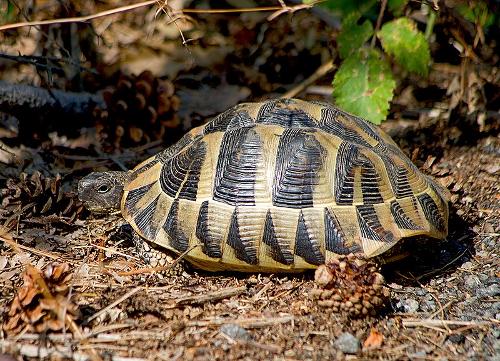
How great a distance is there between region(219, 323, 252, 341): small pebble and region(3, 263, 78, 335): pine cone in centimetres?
75

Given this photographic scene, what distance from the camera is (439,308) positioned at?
11.6 feet

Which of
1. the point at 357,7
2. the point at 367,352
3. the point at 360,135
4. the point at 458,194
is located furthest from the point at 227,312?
the point at 357,7

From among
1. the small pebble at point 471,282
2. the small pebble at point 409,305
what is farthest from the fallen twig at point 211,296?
the small pebble at point 471,282

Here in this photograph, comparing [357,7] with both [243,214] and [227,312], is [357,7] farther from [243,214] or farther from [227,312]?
[227,312]

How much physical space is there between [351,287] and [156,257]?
1268mm

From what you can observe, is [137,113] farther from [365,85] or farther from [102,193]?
[365,85]

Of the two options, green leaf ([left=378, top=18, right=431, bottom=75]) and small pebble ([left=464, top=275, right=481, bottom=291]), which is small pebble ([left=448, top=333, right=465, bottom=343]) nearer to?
small pebble ([left=464, top=275, right=481, bottom=291])

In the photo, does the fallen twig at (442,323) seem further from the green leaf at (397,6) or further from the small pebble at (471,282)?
the green leaf at (397,6)

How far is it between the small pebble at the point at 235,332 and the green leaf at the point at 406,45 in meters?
2.70

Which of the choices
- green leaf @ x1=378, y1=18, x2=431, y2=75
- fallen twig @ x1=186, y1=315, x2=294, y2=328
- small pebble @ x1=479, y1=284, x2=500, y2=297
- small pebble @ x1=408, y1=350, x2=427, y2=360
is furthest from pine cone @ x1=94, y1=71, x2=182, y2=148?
small pebble @ x1=408, y1=350, x2=427, y2=360

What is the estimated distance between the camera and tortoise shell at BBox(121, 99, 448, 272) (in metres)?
3.61

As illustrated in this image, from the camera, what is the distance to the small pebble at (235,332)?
322 centimetres

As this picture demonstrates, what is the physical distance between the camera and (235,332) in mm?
3248

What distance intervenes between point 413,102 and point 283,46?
1511 millimetres
